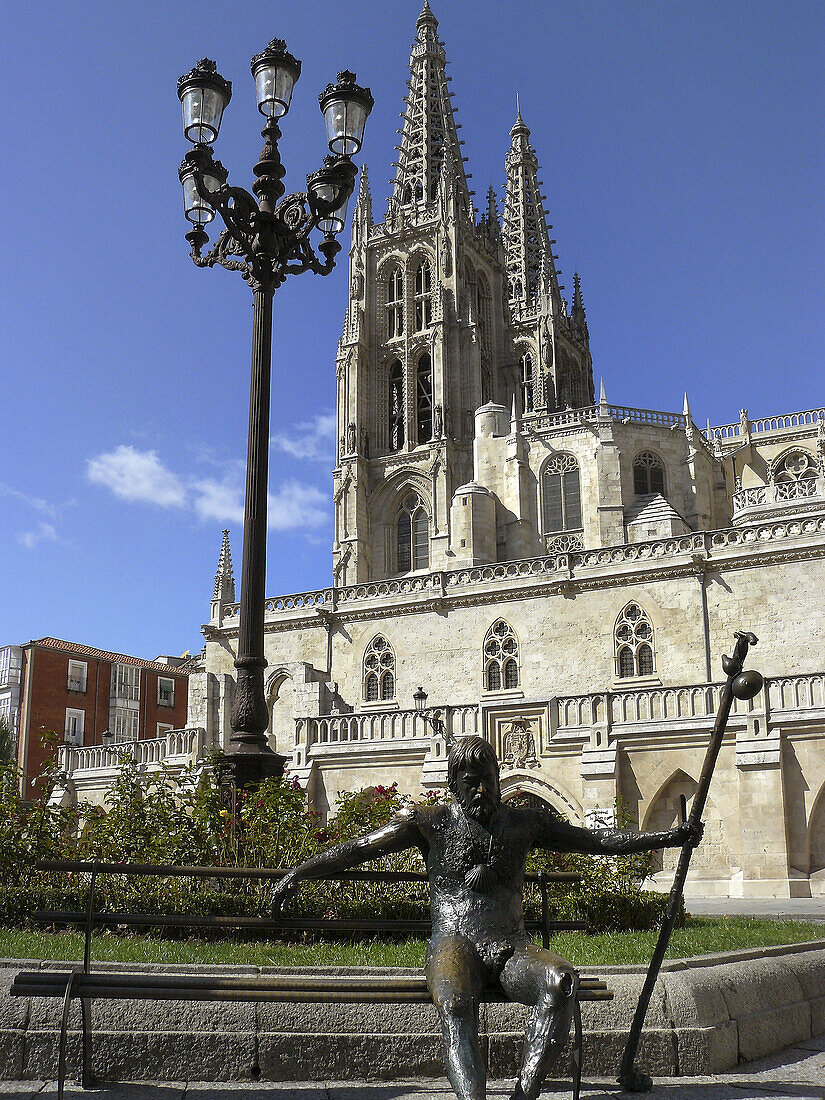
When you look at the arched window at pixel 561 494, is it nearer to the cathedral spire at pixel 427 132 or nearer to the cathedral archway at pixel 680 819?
the cathedral archway at pixel 680 819

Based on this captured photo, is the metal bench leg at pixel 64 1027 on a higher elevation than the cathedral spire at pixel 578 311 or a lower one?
lower

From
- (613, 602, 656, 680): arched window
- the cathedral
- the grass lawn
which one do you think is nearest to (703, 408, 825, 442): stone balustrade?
the cathedral

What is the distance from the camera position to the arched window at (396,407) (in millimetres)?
54719

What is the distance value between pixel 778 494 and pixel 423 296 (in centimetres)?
2840

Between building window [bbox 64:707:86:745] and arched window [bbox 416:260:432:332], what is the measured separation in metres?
27.6

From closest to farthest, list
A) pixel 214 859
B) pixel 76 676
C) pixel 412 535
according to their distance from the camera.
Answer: pixel 214 859 < pixel 76 676 < pixel 412 535

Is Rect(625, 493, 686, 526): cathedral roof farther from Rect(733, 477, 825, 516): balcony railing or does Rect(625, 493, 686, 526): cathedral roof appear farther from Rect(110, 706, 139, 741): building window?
Rect(110, 706, 139, 741): building window

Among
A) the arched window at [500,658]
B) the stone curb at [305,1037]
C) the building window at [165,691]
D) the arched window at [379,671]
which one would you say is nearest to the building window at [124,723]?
the building window at [165,691]

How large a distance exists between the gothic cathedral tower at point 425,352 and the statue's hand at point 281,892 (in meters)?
36.0

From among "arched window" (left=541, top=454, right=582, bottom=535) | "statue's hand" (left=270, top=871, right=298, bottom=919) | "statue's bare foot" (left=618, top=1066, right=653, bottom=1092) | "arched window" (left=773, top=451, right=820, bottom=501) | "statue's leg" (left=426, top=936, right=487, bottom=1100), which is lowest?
"statue's bare foot" (left=618, top=1066, right=653, bottom=1092)

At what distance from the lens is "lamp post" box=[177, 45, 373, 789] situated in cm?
884

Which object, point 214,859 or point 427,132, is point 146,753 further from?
point 427,132

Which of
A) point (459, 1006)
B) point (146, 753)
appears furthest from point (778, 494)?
point (459, 1006)

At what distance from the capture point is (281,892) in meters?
4.30
